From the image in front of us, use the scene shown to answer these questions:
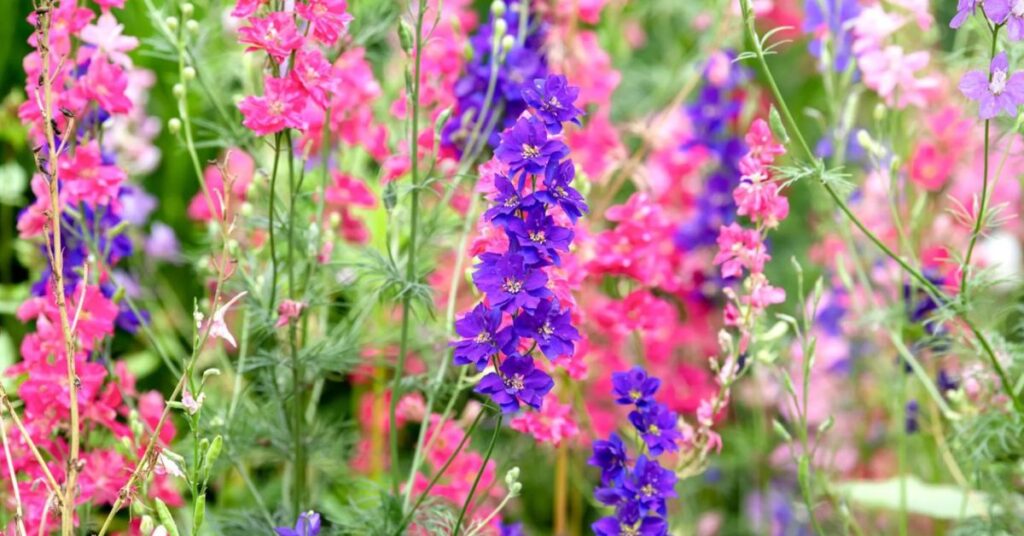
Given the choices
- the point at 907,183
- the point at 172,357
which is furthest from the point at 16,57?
the point at 907,183

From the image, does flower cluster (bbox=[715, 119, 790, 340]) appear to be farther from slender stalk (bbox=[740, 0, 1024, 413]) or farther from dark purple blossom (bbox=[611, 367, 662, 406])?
dark purple blossom (bbox=[611, 367, 662, 406])

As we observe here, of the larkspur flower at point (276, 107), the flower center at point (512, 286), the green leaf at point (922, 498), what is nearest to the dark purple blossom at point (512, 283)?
the flower center at point (512, 286)

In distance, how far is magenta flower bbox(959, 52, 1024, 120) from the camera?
1.31 m

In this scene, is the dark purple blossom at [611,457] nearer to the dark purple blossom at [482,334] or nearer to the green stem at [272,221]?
the dark purple blossom at [482,334]

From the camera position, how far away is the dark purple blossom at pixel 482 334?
1250 millimetres

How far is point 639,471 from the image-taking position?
53.9 inches

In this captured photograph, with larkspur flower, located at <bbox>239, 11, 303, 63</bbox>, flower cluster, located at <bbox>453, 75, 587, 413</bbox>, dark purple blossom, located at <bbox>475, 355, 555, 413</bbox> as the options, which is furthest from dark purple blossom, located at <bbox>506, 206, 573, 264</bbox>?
larkspur flower, located at <bbox>239, 11, 303, 63</bbox>

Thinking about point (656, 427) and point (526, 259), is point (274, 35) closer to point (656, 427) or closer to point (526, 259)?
point (526, 259)

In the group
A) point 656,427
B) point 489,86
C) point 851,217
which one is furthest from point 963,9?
point 489,86

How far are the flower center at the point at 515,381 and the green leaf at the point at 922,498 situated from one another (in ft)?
2.59

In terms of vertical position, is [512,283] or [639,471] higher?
[512,283]

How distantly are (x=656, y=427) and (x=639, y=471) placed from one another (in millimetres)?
58

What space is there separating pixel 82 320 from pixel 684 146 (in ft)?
3.83

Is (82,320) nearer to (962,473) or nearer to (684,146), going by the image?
(684,146)
